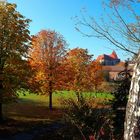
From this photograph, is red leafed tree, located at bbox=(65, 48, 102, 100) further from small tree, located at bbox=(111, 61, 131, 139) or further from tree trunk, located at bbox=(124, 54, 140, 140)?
tree trunk, located at bbox=(124, 54, 140, 140)

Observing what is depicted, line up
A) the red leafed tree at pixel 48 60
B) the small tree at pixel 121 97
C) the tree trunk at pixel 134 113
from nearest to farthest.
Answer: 1. the tree trunk at pixel 134 113
2. the small tree at pixel 121 97
3. the red leafed tree at pixel 48 60

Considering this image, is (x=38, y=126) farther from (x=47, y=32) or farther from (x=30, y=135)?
(x=47, y=32)

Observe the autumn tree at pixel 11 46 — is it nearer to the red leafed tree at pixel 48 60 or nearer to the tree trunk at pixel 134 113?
the red leafed tree at pixel 48 60

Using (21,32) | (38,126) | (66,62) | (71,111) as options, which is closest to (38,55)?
(66,62)

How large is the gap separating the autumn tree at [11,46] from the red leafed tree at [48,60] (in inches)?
394

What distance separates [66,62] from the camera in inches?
1704

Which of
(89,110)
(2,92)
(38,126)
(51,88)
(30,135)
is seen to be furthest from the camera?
(51,88)

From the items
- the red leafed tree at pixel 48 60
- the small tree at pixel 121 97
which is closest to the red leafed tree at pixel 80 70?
the red leafed tree at pixel 48 60

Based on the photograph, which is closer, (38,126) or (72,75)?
(38,126)

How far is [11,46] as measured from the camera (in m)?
28.2

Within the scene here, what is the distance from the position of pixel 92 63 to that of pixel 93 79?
3746 mm

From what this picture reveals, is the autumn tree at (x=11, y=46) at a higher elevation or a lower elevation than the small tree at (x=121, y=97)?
higher

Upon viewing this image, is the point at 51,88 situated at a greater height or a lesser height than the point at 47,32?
lesser

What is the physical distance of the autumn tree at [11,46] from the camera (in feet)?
88.4
